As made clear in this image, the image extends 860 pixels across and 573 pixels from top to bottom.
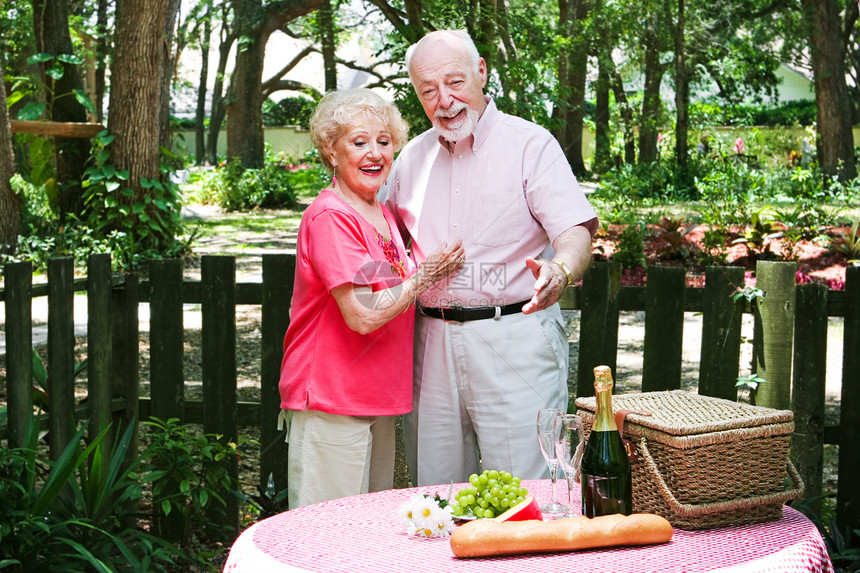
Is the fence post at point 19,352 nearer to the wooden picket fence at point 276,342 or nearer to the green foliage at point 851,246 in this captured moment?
the wooden picket fence at point 276,342

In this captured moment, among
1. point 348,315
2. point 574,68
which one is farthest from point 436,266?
point 574,68

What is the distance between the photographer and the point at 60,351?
3789 mm

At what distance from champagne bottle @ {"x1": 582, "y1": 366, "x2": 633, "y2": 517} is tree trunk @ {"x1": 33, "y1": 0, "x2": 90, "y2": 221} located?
8.75 metres

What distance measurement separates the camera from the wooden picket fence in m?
3.67

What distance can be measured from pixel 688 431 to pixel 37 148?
10021mm

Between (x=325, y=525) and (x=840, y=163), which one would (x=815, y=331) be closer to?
(x=325, y=525)

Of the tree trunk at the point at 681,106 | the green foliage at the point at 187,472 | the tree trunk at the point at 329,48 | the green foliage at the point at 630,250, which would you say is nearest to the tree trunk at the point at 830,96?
the tree trunk at the point at 681,106

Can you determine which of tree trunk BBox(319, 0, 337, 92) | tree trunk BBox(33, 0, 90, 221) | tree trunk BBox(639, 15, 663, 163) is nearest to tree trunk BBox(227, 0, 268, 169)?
tree trunk BBox(319, 0, 337, 92)

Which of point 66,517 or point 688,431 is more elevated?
point 688,431

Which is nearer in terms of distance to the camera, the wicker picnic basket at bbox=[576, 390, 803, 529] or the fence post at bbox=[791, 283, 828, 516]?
the wicker picnic basket at bbox=[576, 390, 803, 529]

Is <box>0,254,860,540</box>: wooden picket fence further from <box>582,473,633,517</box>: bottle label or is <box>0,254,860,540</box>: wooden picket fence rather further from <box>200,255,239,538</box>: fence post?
<box>582,473,633,517</box>: bottle label

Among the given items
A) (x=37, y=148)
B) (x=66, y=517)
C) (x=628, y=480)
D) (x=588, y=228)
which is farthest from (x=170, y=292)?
(x=37, y=148)

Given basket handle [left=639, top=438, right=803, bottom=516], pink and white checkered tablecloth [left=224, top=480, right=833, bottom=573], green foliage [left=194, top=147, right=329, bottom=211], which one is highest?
green foliage [left=194, top=147, right=329, bottom=211]

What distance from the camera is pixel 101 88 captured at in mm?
22828
